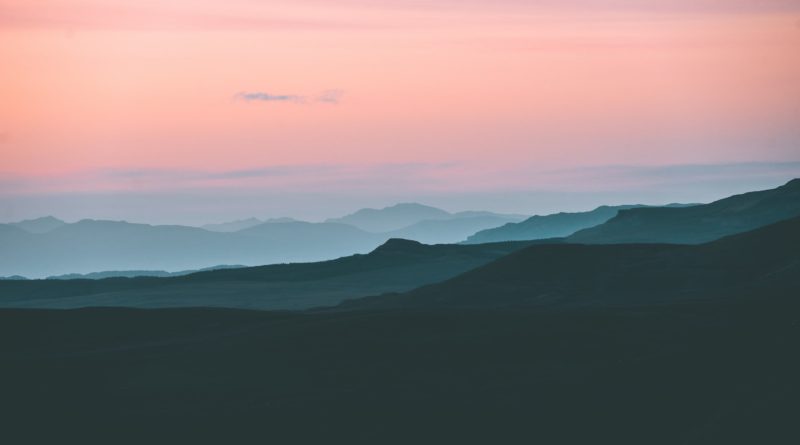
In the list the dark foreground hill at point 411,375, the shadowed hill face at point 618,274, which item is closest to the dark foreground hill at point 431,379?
the dark foreground hill at point 411,375

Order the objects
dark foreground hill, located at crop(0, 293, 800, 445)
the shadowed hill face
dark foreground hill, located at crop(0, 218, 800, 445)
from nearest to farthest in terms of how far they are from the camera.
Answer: dark foreground hill, located at crop(0, 293, 800, 445)
dark foreground hill, located at crop(0, 218, 800, 445)
the shadowed hill face

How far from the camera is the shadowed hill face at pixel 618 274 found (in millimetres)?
108312

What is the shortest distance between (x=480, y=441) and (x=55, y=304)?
133916 mm

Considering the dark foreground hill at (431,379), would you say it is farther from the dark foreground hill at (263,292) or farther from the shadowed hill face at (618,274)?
the dark foreground hill at (263,292)

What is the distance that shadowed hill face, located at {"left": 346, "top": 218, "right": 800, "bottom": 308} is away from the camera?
355 feet

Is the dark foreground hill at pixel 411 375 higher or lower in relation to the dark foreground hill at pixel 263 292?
lower

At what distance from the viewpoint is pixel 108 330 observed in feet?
280

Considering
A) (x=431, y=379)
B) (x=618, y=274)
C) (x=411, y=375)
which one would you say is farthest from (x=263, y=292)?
(x=431, y=379)

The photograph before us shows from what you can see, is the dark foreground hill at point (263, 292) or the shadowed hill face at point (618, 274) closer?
the shadowed hill face at point (618, 274)

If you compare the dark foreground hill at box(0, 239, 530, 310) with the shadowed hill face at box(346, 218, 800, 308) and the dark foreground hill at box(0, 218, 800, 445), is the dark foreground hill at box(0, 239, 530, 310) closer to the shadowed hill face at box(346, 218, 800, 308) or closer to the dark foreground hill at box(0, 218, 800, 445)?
the shadowed hill face at box(346, 218, 800, 308)

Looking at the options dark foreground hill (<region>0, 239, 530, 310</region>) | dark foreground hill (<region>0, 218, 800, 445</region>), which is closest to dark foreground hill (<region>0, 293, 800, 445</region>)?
dark foreground hill (<region>0, 218, 800, 445</region>)

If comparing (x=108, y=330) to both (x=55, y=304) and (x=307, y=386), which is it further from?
(x=55, y=304)

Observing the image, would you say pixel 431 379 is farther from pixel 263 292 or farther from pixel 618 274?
pixel 263 292

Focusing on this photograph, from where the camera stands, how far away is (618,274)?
119 m
